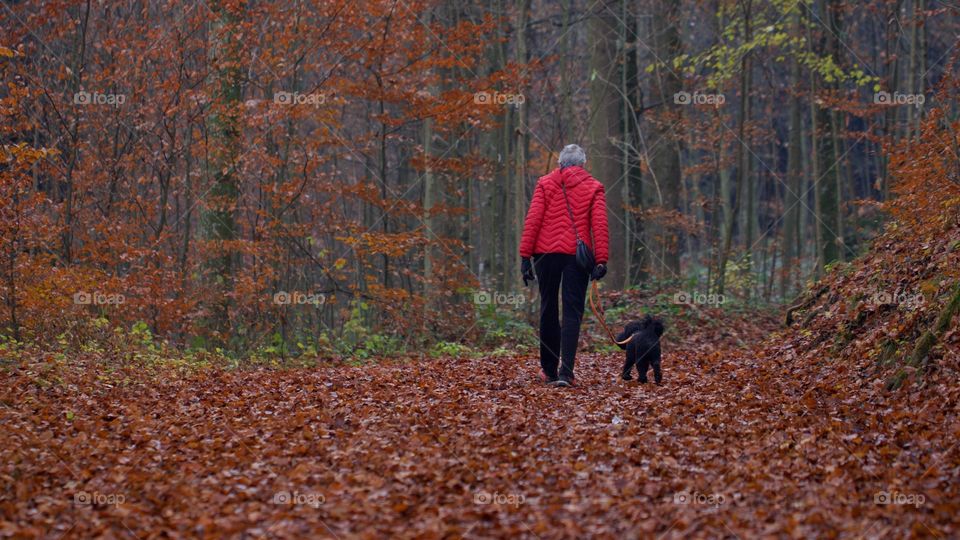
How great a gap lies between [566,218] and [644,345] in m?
1.64

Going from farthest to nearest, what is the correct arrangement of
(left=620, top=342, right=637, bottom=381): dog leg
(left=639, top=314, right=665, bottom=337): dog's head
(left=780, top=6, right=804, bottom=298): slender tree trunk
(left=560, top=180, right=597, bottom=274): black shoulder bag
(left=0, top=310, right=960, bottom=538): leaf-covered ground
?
(left=780, top=6, right=804, bottom=298): slender tree trunk, (left=620, top=342, right=637, bottom=381): dog leg, (left=639, top=314, right=665, bottom=337): dog's head, (left=560, top=180, right=597, bottom=274): black shoulder bag, (left=0, top=310, right=960, bottom=538): leaf-covered ground

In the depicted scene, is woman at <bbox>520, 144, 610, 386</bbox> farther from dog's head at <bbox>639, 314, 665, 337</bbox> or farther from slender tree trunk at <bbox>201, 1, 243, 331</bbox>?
slender tree trunk at <bbox>201, 1, 243, 331</bbox>

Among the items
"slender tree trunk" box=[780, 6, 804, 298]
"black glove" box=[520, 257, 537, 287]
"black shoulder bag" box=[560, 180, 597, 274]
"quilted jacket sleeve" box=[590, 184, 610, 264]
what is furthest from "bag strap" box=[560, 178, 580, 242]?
"slender tree trunk" box=[780, 6, 804, 298]

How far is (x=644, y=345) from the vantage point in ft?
31.6

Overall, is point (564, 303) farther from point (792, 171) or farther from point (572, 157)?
point (792, 171)

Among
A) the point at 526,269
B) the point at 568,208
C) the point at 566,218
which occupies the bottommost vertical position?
the point at 526,269

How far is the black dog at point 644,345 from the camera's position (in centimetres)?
955

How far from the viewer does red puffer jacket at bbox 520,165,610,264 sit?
932 centimetres

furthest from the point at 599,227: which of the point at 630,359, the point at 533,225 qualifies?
the point at 630,359

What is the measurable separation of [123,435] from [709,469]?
4.58 metres

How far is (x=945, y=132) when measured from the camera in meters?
11.0

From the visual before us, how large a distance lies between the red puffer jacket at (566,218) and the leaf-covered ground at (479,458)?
1.52m

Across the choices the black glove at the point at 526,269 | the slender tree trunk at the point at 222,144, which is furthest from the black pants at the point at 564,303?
the slender tree trunk at the point at 222,144

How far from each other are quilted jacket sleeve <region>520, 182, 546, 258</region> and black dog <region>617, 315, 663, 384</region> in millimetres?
1456
